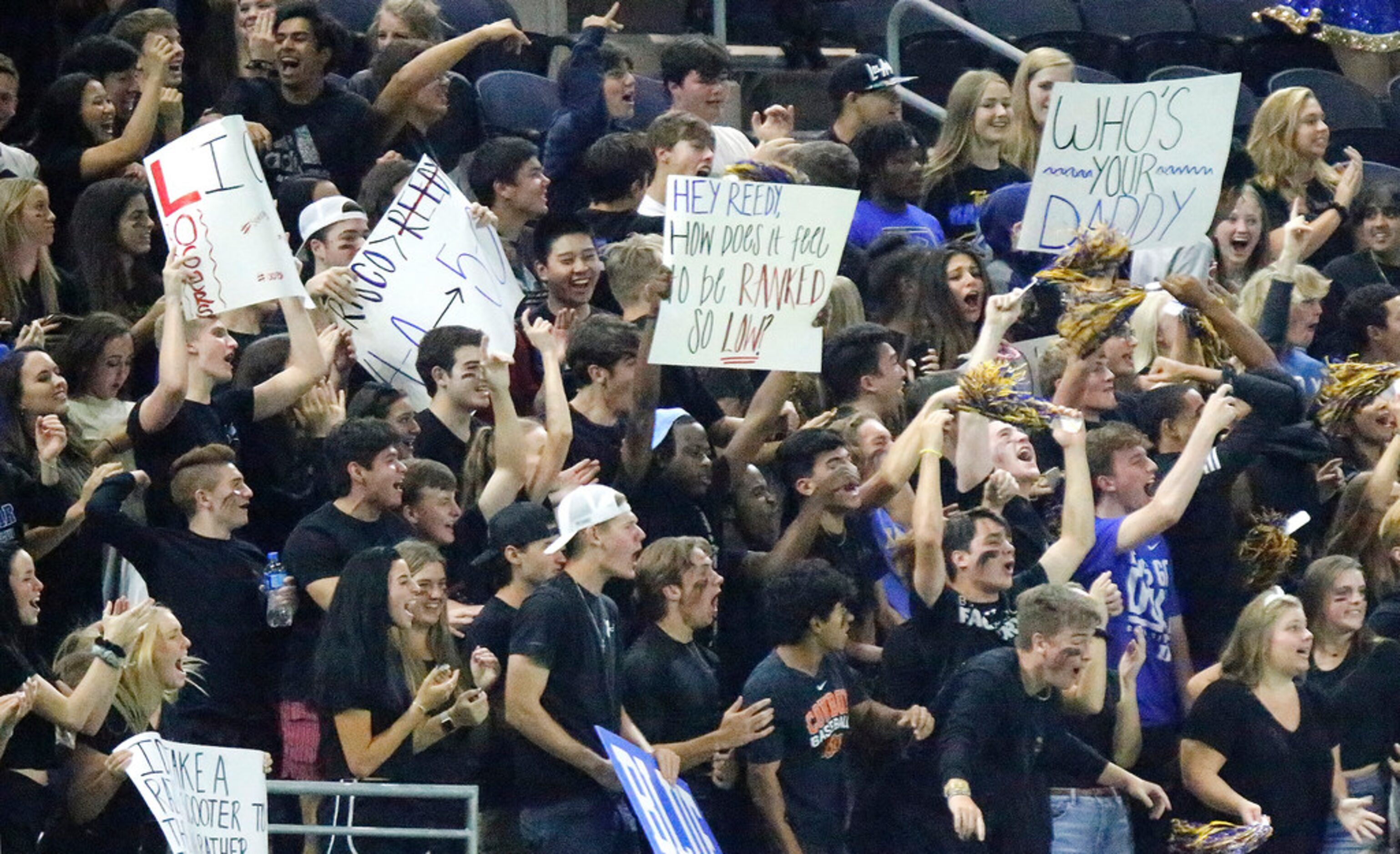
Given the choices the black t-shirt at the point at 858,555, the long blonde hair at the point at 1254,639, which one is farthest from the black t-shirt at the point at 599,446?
the long blonde hair at the point at 1254,639

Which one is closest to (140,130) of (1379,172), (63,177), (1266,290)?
(63,177)

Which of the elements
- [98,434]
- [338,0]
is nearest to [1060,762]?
[98,434]

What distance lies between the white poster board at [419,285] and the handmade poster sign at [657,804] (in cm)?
157

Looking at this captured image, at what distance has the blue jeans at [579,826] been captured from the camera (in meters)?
7.71

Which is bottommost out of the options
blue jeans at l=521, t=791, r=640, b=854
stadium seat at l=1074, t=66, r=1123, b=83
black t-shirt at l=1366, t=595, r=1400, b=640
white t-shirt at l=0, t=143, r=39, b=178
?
black t-shirt at l=1366, t=595, r=1400, b=640

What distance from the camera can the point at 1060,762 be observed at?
8.45 m

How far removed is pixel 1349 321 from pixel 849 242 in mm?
1880

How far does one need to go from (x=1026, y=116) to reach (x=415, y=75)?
2.56 meters

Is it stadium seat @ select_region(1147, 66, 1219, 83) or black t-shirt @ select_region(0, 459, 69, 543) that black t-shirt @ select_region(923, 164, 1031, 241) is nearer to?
stadium seat @ select_region(1147, 66, 1219, 83)

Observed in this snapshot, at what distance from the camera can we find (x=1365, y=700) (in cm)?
914

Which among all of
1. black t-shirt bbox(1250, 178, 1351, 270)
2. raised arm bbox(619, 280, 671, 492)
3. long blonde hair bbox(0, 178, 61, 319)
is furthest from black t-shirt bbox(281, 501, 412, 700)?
black t-shirt bbox(1250, 178, 1351, 270)

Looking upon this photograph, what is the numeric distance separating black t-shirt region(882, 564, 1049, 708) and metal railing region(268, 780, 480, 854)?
1.45m

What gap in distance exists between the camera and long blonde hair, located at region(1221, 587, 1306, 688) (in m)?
8.75

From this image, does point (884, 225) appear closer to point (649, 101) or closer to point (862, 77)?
point (862, 77)
